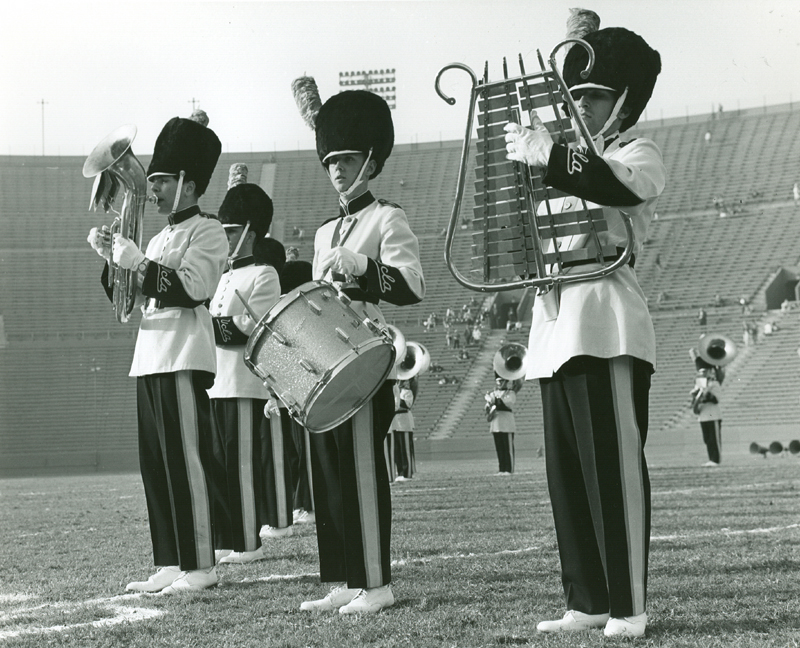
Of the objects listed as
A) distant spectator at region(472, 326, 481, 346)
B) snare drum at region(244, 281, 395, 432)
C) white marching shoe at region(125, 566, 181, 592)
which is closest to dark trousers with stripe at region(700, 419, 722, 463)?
white marching shoe at region(125, 566, 181, 592)

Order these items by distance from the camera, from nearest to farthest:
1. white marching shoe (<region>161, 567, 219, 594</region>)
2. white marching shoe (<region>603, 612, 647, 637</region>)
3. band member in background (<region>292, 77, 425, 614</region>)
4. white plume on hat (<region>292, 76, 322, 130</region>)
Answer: white marching shoe (<region>603, 612, 647, 637</region>), band member in background (<region>292, 77, 425, 614</region>), white marching shoe (<region>161, 567, 219, 594</region>), white plume on hat (<region>292, 76, 322, 130</region>)

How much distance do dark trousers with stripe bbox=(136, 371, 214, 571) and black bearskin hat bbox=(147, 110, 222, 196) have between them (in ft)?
3.21

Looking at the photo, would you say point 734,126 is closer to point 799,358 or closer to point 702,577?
point 799,358

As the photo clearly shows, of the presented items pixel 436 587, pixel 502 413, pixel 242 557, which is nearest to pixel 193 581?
pixel 436 587

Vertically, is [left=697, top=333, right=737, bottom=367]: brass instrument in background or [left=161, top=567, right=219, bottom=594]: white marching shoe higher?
[left=697, top=333, right=737, bottom=367]: brass instrument in background

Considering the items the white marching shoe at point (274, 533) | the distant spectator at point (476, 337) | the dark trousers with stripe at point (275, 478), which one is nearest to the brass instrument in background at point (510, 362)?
the white marching shoe at point (274, 533)

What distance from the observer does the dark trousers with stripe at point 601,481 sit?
3.31 meters

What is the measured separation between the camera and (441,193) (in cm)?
3491

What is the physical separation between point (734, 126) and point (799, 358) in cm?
1077

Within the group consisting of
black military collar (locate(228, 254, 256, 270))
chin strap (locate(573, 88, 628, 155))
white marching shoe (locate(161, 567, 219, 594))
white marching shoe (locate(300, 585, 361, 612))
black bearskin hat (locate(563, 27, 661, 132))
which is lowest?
white marching shoe (locate(161, 567, 219, 594))

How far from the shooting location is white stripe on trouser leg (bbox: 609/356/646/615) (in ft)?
10.8

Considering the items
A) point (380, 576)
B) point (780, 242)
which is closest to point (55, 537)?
point (380, 576)

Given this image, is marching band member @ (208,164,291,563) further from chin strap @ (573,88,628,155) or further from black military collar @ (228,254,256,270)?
chin strap @ (573,88,628,155)

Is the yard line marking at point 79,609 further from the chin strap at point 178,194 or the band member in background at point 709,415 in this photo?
the band member in background at point 709,415
